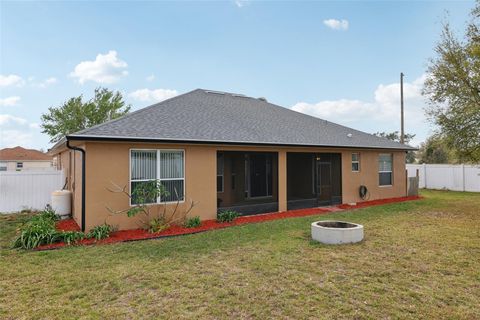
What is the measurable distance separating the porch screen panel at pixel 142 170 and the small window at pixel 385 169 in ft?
37.4

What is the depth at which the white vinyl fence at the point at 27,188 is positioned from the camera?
1101cm

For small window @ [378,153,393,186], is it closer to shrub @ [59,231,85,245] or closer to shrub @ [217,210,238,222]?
shrub @ [217,210,238,222]

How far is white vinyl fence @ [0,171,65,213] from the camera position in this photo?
36.1 ft

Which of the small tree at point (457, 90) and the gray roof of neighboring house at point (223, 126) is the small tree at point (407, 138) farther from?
the small tree at point (457, 90)

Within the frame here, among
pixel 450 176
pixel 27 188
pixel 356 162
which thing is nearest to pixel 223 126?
pixel 356 162

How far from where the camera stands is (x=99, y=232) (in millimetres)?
7117

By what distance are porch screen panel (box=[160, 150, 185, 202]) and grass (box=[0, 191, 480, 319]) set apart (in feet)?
5.43

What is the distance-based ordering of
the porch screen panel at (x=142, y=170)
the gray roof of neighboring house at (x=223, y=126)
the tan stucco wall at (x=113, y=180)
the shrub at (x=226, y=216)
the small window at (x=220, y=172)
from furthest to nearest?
the small window at (x=220, y=172) → the shrub at (x=226, y=216) → the gray roof of neighboring house at (x=223, y=126) → the porch screen panel at (x=142, y=170) → the tan stucco wall at (x=113, y=180)

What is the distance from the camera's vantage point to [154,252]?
610 cm

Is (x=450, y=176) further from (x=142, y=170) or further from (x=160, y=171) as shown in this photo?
(x=142, y=170)

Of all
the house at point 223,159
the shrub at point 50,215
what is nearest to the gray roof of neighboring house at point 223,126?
the house at point 223,159

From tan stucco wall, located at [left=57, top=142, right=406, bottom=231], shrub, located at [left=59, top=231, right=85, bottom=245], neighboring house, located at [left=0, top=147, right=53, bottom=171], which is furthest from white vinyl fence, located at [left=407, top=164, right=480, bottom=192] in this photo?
Answer: neighboring house, located at [left=0, top=147, right=53, bottom=171]

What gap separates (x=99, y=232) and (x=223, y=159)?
603 cm

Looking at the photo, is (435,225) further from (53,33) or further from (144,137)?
(53,33)
